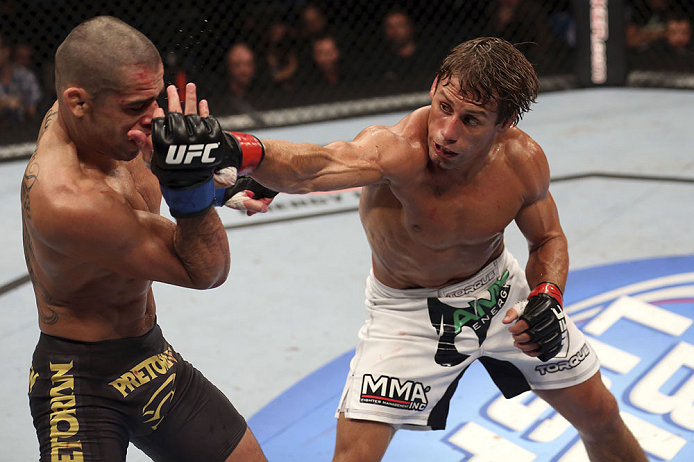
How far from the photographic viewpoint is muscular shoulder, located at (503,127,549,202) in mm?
2324

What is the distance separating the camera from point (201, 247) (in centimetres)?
182

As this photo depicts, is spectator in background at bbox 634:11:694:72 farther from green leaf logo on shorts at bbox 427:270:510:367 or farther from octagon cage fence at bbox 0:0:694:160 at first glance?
green leaf logo on shorts at bbox 427:270:510:367

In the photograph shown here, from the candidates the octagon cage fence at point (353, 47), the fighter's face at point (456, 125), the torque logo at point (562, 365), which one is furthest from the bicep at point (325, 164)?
the octagon cage fence at point (353, 47)

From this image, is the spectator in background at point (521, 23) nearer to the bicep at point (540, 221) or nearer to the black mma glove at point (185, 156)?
the bicep at point (540, 221)

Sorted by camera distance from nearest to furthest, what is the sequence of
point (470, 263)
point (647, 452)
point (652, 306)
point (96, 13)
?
point (470, 263) → point (647, 452) → point (652, 306) → point (96, 13)

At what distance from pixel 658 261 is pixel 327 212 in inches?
82.9

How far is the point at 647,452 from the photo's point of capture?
272 cm

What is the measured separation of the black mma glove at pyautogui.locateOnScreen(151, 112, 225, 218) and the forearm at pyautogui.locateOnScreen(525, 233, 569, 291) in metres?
1.12

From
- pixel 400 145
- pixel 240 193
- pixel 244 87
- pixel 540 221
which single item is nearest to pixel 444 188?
pixel 400 145

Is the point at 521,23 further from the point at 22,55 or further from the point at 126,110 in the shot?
the point at 126,110

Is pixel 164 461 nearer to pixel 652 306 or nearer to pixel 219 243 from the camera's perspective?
pixel 219 243

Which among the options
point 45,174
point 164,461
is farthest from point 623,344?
point 45,174

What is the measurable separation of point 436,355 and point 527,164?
62 cm

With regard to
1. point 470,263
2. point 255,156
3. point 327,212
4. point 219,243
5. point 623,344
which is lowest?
point 327,212
